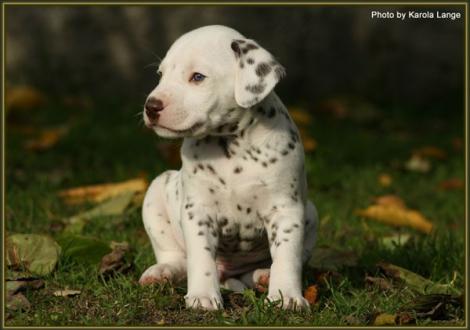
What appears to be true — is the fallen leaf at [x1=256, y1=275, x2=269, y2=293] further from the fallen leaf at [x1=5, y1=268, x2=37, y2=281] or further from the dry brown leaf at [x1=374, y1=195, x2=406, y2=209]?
the dry brown leaf at [x1=374, y1=195, x2=406, y2=209]

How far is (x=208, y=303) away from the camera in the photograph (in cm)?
471

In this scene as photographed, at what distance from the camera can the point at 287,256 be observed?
489cm

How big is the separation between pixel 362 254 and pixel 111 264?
187 cm

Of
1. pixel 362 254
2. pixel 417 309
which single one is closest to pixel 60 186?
pixel 362 254

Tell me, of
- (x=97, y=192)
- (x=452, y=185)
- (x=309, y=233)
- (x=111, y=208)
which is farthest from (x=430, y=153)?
(x=309, y=233)

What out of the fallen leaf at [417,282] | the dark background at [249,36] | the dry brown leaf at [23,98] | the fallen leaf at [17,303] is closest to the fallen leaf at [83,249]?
the fallen leaf at [17,303]

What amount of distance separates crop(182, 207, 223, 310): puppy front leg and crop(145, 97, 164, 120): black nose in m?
0.65

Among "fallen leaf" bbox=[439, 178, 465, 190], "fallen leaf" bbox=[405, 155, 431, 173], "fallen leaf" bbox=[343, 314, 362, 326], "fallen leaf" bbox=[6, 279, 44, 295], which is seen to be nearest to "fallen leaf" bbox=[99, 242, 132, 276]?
"fallen leaf" bbox=[6, 279, 44, 295]

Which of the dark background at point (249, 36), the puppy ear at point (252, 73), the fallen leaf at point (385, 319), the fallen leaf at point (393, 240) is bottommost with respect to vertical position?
the fallen leaf at point (393, 240)

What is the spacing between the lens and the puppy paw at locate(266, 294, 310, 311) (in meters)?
4.66

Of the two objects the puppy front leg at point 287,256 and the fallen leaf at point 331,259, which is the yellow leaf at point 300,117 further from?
the puppy front leg at point 287,256

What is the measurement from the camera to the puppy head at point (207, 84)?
4805 millimetres

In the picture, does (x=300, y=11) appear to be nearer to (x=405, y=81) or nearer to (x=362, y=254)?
(x=405, y=81)

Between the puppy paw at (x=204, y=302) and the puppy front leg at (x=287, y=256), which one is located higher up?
the puppy front leg at (x=287, y=256)
